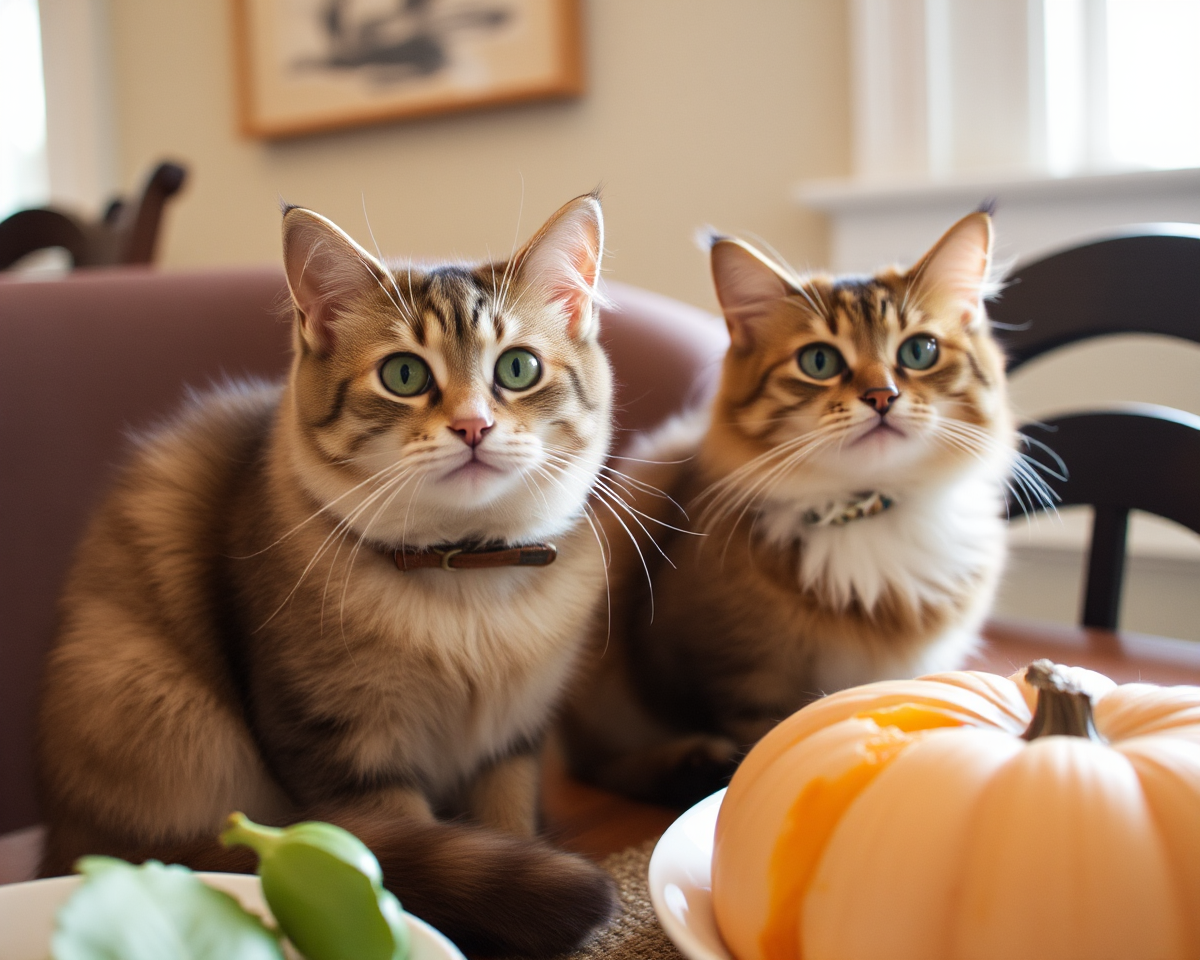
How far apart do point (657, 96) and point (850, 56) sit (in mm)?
473

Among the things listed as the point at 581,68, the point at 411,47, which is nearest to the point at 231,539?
the point at 581,68

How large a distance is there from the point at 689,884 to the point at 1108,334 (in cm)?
102

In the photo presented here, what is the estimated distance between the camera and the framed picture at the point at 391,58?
98.0 inches

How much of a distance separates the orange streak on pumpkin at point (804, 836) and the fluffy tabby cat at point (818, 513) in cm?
44

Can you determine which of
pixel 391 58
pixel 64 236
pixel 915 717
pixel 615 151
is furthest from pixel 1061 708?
pixel 64 236

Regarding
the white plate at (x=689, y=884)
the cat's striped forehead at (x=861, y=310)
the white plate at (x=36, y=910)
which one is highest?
the cat's striped forehead at (x=861, y=310)

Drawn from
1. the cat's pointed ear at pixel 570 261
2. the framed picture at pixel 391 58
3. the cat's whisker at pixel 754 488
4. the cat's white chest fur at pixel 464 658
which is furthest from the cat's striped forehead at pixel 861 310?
the framed picture at pixel 391 58

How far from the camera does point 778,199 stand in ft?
7.42

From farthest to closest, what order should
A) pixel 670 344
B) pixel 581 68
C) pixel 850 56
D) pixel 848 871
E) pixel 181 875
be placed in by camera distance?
pixel 581 68
pixel 850 56
pixel 670 344
pixel 848 871
pixel 181 875

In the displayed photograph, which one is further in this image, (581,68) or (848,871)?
(581,68)

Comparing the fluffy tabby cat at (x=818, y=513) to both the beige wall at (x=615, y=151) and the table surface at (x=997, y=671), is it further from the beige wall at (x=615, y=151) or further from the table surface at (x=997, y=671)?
the beige wall at (x=615, y=151)

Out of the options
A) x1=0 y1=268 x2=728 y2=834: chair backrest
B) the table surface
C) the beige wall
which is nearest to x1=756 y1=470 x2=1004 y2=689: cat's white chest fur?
the table surface

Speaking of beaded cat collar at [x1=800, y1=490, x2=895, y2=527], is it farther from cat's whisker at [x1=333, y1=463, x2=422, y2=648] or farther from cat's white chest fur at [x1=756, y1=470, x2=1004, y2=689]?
cat's whisker at [x1=333, y1=463, x2=422, y2=648]

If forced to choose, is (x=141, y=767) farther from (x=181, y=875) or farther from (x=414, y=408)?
(x=181, y=875)
